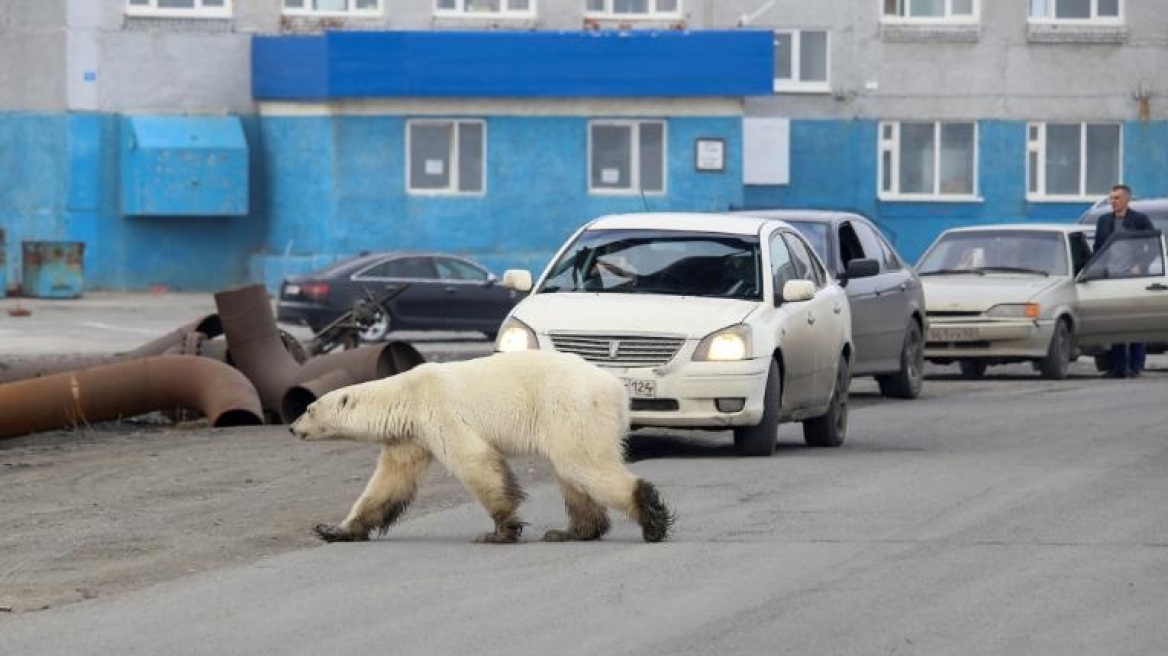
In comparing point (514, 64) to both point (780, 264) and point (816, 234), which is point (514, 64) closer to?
point (816, 234)

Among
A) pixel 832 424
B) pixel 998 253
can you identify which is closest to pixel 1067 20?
pixel 998 253

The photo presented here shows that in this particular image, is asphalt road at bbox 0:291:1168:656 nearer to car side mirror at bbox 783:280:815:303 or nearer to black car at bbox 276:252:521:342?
car side mirror at bbox 783:280:815:303

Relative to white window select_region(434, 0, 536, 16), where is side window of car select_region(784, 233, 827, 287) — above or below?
below

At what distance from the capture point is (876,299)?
2170 cm

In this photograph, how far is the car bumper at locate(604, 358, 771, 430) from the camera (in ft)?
50.9

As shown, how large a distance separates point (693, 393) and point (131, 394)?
538 centimetres

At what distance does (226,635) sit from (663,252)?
26.0 feet

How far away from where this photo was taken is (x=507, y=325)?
1594 cm

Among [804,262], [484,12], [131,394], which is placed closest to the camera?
[804,262]

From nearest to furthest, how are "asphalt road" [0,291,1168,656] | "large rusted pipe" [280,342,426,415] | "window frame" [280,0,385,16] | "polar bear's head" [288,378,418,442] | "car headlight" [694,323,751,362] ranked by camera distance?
"asphalt road" [0,291,1168,656]
"polar bear's head" [288,378,418,442]
"car headlight" [694,323,751,362]
"large rusted pipe" [280,342,426,415]
"window frame" [280,0,385,16]

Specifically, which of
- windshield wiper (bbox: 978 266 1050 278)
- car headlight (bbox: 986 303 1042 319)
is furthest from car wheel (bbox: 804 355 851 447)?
windshield wiper (bbox: 978 266 1050 278)

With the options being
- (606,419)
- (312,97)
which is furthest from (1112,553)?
(312,97)

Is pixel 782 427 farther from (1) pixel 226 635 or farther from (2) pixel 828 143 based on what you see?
(2) pixel 828 143

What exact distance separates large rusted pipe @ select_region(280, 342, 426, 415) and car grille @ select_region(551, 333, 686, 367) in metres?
3.82
